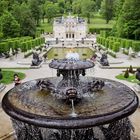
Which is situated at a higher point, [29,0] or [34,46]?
[29,0]

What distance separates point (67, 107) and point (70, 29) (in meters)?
78.2

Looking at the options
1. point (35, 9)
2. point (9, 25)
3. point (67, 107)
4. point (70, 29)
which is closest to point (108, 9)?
point (70, 29)

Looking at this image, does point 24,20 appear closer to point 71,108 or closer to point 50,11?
point 50,11

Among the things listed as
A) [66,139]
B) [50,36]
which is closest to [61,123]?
[66,139]

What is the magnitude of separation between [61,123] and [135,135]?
16.4 ft

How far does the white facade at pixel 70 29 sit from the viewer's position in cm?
8875

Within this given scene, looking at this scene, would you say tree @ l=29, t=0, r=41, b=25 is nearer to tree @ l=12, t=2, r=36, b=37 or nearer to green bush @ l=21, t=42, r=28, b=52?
tree @ l=12, t=2, r=36, b=37

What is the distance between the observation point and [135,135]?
533 inches

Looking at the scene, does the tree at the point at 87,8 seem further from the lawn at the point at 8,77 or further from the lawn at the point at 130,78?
the lawn at the point at 130,78

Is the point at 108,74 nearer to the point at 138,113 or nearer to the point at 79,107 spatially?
the point at 138,113

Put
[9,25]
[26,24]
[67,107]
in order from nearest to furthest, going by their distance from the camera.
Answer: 1. [67,107]
2. [9,25]
3. [26,24]

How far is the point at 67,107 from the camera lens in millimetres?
11578

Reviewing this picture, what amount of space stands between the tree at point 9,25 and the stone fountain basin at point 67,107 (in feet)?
151

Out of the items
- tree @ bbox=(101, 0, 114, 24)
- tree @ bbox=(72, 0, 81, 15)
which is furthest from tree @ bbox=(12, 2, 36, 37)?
tree @ bbox=(72, 0, 81, 15)
